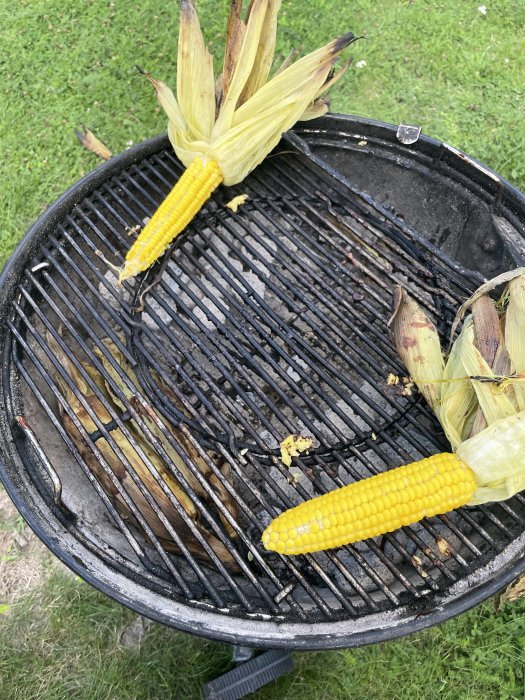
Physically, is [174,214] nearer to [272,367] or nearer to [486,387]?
[272,367]

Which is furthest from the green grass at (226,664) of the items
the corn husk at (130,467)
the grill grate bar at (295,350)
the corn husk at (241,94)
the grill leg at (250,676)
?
the corn husk at (241,94)

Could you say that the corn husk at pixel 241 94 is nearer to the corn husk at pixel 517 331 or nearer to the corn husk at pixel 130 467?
the corn husk at pixel 130 467

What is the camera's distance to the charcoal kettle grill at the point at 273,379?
5.11ft

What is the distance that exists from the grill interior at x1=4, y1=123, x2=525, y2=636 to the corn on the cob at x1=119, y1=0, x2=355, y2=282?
15cm

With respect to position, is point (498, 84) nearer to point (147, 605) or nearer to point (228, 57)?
point (228, 57)

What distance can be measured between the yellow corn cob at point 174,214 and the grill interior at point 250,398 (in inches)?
4.8

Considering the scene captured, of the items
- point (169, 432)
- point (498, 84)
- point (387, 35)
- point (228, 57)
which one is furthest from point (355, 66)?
point (169, 432)

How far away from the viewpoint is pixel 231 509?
181 cm

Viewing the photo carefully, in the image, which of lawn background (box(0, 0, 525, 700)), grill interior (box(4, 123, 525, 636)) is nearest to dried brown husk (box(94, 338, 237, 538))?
grill interior (box(4, 123, 525, 636))

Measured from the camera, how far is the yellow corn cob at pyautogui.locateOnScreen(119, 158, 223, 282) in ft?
6.74

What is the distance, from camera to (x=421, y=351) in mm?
1771

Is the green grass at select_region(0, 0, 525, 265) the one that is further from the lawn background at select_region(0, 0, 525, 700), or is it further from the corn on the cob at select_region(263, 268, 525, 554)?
the corn on the cob at select_region(263, 268, 525, 554)

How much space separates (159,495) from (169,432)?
22 cm

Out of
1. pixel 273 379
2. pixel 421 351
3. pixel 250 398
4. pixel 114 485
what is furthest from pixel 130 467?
pixel 421 351
